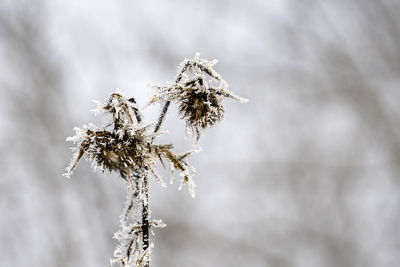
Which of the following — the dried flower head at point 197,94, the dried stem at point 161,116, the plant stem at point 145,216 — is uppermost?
the dried flower head at point 197,94

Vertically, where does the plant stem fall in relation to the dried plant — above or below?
below

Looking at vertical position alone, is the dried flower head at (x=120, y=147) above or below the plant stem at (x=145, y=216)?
above

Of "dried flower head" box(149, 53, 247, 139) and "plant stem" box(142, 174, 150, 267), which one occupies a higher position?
"dried flower head" box(149, 53, 247, 139)

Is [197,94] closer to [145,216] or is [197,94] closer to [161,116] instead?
[161,116]

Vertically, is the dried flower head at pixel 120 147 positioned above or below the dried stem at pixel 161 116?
below

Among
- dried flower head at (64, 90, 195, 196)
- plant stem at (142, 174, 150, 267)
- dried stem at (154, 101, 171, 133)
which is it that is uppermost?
dried stem at (154, 101, 171, 133)

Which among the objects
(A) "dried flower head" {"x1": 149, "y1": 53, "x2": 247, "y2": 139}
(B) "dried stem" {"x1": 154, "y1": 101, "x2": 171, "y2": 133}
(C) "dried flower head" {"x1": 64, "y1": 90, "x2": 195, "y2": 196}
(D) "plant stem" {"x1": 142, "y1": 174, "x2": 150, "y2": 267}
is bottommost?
(D) "plant stem" {"x1": 142, "y1": 174, "x2": 150, "y2": 267}

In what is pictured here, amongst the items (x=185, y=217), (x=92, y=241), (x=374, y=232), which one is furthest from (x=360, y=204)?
(x=92, y=241)

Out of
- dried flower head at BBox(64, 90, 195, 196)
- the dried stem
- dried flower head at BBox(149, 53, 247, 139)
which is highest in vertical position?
dried flower head at BBox(149, 53, 247, 139)
